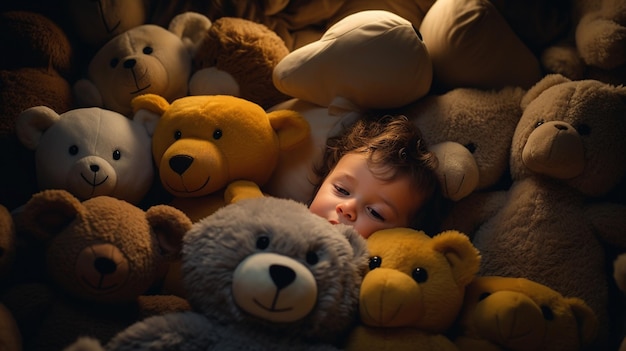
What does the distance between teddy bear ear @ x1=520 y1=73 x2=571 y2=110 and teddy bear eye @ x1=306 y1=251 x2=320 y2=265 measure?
65cm

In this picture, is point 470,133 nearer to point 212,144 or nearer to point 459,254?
point 459,254

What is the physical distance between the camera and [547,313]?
887 mm

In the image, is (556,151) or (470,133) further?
(470,133)

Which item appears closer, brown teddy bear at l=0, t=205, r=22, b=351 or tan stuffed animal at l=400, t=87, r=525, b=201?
brown teddy bear at l=0, t=205, r=22, b=351

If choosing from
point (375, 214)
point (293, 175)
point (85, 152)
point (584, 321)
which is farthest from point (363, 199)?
point (85, 152)

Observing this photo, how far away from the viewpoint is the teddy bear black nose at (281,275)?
757mm

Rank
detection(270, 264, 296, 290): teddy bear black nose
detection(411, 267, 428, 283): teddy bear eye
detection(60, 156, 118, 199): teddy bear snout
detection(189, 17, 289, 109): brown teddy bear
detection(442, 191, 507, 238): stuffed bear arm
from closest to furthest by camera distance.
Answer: detection(270, 264, 296, 290): teddy bear black nose
detection(411, 267, 428, 283): teddy bear eye
detection(60, 156, 118, 199): teddy bear snout
detection(442, 191, 507, 238): stuffed bear arm
detection(189, 17, 289, 109): brown teddy bear

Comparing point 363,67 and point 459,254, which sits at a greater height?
point 363,67

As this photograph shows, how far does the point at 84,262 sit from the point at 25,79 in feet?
1.87

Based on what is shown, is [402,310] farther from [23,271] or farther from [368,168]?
[23,271]

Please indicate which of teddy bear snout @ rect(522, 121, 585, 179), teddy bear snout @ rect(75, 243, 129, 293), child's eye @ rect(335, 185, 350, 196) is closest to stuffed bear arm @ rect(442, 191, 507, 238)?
teddy bear snout @ rect(522, 121, 585, 179)

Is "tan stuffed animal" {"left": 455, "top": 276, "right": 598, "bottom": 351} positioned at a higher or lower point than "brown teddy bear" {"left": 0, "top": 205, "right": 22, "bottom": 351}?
lower

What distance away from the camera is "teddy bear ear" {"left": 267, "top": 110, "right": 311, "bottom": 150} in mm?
1209

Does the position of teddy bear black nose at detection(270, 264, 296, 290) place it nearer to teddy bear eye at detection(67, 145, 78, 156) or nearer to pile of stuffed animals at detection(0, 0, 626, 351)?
pile of stuffed animals at detection(0, 0, 626, 351)
